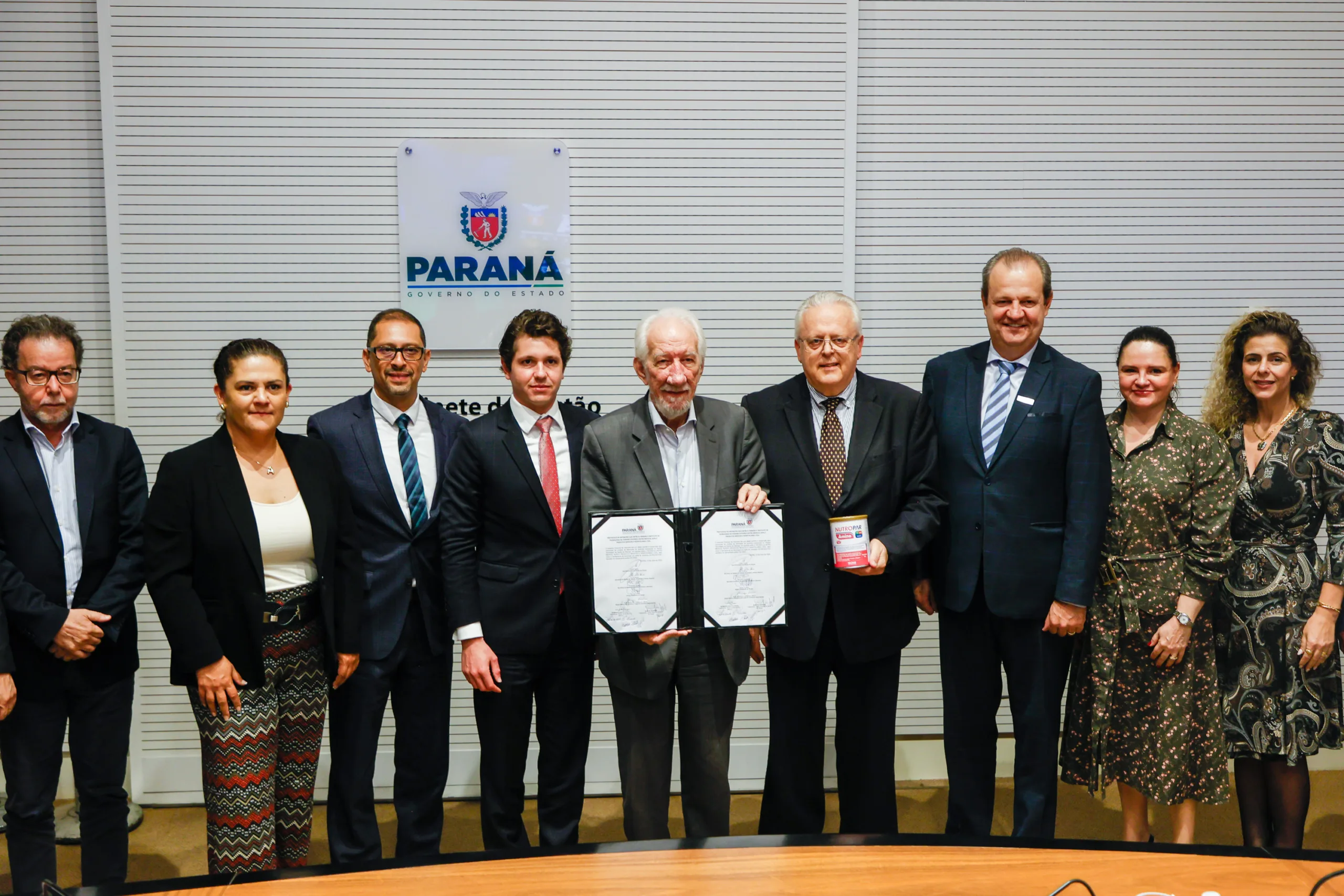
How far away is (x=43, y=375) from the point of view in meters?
2.75

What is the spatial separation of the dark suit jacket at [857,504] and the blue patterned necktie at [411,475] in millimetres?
1072

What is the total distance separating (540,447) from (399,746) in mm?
1067

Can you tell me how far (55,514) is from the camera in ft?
9.16

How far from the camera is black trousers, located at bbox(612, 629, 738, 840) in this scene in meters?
2.83

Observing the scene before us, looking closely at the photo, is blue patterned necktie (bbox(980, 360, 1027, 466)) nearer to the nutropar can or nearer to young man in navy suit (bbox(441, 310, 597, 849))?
the nutropar can

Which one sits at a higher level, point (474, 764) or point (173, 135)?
point (173, 135)

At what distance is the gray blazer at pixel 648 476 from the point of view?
2746 mm

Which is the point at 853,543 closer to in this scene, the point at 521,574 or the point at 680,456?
the point at 680,456

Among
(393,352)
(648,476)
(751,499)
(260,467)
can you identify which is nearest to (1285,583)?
(751,499)

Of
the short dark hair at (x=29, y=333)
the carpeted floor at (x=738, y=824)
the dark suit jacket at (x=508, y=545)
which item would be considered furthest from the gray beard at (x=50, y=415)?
the carpeted floor at (x=738, y=824)

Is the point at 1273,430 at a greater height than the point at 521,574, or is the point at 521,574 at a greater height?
the point at 1273,430

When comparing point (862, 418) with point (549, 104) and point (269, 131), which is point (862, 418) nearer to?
point (549, 104)

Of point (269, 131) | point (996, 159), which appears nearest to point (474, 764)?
point (269, 131)

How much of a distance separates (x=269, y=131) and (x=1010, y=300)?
298 cm
